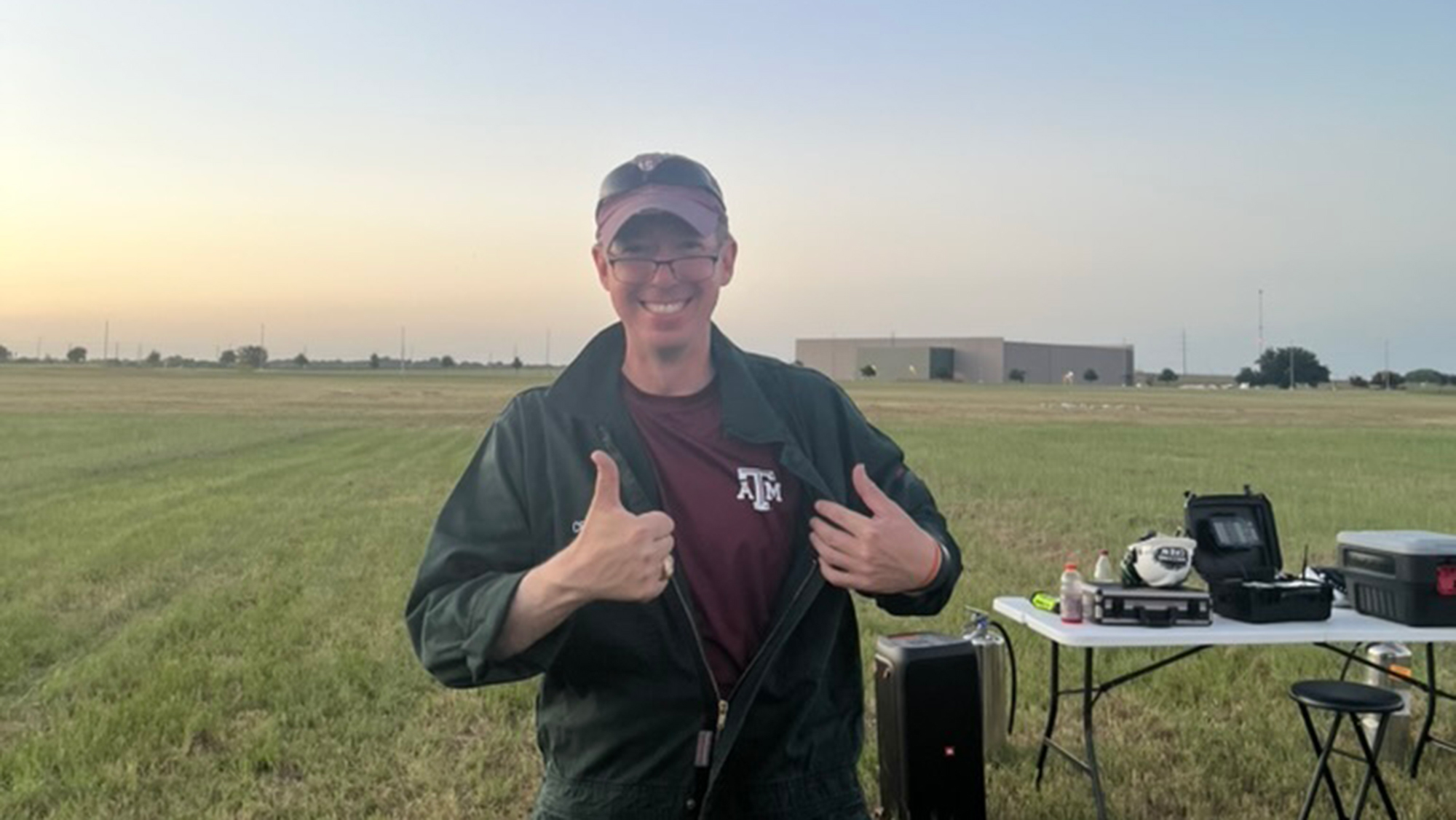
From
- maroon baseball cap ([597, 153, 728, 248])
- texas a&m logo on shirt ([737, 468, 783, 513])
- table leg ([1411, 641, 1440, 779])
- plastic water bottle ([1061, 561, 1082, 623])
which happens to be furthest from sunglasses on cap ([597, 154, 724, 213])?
table leg ([1411, 641, 1440, 779])

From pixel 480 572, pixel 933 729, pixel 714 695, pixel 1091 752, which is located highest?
pixel 480 572

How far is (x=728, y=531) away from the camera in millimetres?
2129

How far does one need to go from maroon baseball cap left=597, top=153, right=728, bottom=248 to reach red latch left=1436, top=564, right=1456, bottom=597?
4049 millimetres

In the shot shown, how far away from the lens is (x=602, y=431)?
7.00ft

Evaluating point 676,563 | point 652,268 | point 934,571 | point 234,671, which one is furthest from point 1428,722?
point 234,671

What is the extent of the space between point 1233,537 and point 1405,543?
0.73 m

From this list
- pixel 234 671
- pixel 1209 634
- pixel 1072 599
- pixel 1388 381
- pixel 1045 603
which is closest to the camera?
pixel 1209 634

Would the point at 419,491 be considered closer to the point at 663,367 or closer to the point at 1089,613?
the point at 1089,613

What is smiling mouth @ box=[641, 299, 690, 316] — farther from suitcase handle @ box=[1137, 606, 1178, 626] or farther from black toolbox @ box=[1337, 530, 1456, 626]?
black toolbox @ box=[1337, 530, 1456, 626]

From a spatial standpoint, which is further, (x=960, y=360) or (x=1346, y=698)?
(x=960, y=360)

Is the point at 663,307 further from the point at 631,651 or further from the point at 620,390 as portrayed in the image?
the point at 631,651

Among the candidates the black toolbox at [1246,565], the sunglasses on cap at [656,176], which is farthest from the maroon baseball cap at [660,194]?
the black toolbox at [1246,565]

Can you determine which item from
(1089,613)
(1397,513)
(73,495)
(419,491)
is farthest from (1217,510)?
(73,495)

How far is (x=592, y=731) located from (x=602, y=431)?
1.87ft
